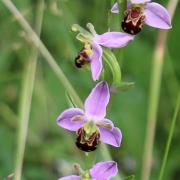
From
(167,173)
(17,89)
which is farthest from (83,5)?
(167,173)

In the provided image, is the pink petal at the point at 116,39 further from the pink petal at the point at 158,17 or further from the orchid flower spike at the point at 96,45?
the pink petal at the point at 158,17

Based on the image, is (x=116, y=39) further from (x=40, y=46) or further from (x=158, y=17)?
(x=40, y=46)

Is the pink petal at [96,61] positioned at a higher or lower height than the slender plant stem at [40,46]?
higher

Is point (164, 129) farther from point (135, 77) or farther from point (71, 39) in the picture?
point (71, 39)

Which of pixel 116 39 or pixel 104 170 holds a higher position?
pixel 116 39

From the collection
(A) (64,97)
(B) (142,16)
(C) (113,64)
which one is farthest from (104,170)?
(A) (64,97)

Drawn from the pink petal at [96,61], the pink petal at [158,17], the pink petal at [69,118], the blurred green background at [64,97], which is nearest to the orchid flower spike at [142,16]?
the pink petal at [158,17]

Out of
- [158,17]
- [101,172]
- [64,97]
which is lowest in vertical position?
[64,97]

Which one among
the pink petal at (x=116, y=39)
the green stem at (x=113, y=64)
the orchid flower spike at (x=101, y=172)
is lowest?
the orchid flower spike at (x=101, y=172)
